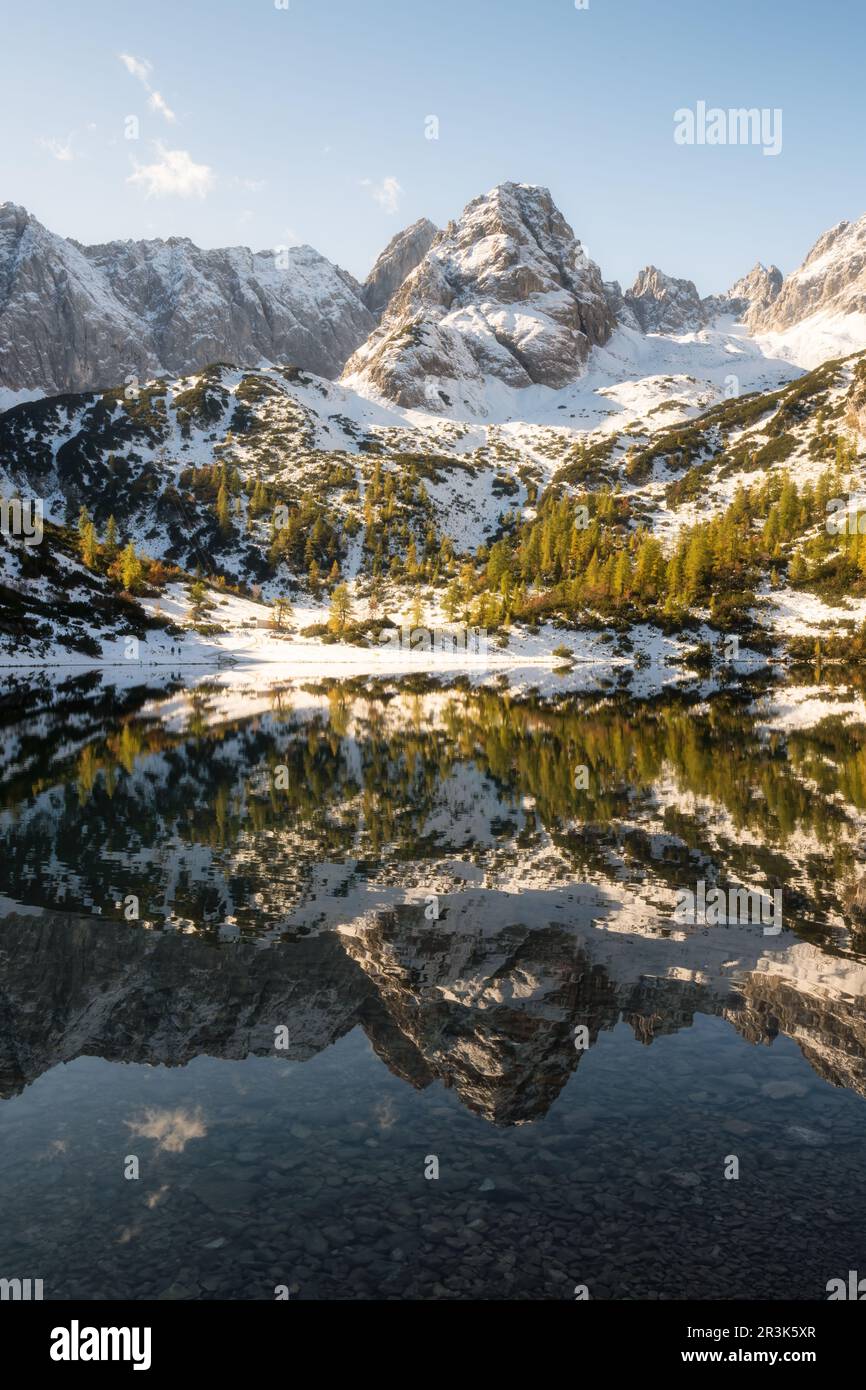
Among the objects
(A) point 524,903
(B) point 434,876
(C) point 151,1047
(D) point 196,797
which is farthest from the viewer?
(D) point 196,797

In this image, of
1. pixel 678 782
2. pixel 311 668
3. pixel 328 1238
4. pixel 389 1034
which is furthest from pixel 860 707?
pixel 311 668

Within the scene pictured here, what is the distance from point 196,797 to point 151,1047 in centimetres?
1882

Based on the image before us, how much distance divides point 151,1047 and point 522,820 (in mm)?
17092

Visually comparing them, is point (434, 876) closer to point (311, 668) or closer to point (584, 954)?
point (584, 954)

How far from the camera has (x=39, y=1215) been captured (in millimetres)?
8359

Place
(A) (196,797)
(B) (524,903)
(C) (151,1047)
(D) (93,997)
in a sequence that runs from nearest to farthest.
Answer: (C) (151,1047) < (D) (93,997) < (B) (524,903) < (A) (196,797)

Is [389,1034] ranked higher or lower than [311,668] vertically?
lower

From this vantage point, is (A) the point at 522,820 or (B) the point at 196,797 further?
(B) the point at 196,797

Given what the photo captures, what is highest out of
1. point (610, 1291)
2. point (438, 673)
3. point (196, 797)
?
point (438, 673)

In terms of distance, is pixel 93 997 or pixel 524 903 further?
pixel 524 903

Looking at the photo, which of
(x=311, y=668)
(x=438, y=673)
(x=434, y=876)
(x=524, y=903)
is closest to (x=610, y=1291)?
(x=524, y=903)

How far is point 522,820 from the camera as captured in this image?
27.5 meters

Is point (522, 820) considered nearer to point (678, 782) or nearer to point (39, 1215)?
point (678, 782)

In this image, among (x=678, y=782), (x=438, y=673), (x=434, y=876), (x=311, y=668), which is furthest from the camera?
(x=311, y=668)
